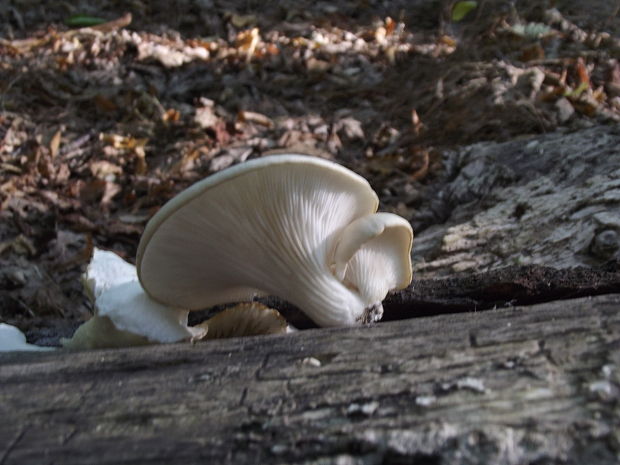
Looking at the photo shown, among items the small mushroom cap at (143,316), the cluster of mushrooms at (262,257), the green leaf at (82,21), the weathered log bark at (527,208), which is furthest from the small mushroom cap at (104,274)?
the green leaf at (82,21)

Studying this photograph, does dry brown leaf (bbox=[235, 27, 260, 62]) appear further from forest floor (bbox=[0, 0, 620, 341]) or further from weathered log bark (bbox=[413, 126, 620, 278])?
weathered log bark (bbox=[413, 126, 620, 278])

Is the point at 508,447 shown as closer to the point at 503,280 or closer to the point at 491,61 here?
the point at 503,280

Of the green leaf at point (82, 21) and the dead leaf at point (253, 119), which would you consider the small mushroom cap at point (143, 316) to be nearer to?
the dead leaf at point (253, 119)

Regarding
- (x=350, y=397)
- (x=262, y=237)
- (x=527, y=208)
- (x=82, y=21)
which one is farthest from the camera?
(x=82, y=21)

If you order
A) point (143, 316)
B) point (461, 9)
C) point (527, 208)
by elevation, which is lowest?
point (461, 9)

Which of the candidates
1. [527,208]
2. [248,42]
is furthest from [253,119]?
[527,208]

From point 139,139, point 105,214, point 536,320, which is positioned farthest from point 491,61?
point 536,320

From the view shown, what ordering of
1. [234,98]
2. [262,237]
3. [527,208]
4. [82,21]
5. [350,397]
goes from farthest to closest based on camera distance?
[82,21] < [234,98] < [527,208] < [262,237] < [350,397]

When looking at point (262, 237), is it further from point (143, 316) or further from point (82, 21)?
point (82, 21)
